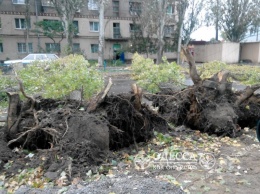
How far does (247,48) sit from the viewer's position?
28031 millimetres

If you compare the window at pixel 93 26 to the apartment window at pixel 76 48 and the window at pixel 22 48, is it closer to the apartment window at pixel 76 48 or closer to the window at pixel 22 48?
the apartment window at pixel 76 48

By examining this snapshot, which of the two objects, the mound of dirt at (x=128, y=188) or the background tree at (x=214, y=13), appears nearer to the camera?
the mound of dirt at (x=128, y=188)

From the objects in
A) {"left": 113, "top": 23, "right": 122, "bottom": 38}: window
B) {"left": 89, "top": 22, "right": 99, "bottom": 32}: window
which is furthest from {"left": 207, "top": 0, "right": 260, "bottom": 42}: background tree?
{"left": 89, "top": 22, "right": 99, "bottom": 32}: window

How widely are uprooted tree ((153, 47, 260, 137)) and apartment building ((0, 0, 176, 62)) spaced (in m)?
20.7

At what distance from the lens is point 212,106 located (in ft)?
18.7

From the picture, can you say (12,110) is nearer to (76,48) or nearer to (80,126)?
(80,126)

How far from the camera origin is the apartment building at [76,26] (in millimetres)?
25781

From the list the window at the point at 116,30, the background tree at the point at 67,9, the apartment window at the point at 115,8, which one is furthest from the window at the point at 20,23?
the apartment window at the point at 115,8

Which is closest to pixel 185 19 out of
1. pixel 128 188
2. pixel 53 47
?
pixel 53 47

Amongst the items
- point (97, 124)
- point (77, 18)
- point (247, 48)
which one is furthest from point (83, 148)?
point (247, 48)

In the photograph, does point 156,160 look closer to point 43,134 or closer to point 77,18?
point 43,134

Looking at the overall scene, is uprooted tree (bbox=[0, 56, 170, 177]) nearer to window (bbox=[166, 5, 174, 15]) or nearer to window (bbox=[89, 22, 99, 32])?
window (bbox=[166, 5, 174, 15])

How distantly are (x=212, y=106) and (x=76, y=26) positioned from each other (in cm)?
2489

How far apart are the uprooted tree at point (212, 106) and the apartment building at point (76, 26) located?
20.7 meters
